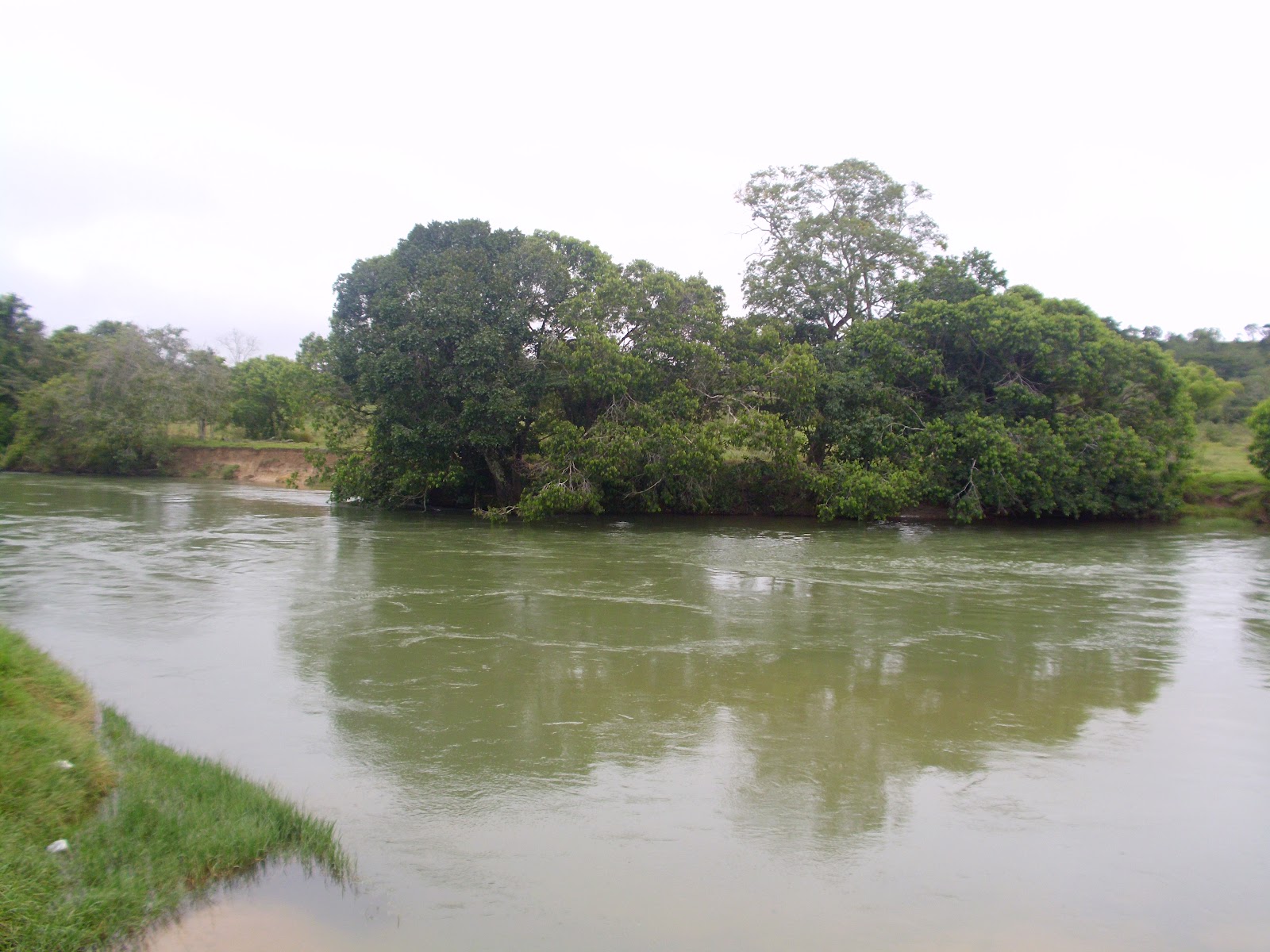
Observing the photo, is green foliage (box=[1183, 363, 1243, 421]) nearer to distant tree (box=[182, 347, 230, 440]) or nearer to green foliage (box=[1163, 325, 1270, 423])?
green foliage (box=[1163, 325, 1270, 423])

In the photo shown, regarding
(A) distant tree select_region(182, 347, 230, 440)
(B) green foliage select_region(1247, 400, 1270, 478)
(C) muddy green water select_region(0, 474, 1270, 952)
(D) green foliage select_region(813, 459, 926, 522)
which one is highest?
(A) distant tree select_region(182, 347, 230, 440)

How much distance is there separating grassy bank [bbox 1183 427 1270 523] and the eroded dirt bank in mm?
30598

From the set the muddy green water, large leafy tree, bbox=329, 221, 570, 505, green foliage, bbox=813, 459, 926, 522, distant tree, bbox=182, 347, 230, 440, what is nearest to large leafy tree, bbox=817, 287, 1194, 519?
green foliage, bbox=813, 459, 926, 522

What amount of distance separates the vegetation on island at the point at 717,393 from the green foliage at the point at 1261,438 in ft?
4.91

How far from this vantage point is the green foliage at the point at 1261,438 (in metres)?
22.6

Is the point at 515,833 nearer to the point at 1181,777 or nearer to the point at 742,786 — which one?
the point at 742,786

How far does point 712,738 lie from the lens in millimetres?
6836

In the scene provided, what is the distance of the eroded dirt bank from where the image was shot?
37.5 m

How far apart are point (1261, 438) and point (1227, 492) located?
2324mm

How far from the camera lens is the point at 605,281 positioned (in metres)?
22.0

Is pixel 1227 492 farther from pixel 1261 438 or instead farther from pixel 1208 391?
pixel 1208 391

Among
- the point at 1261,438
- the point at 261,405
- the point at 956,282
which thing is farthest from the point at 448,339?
the point at 261,405

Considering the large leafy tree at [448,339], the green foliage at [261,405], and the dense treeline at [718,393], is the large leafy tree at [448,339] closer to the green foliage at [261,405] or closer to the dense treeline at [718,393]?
the dense treeline at [718,393]

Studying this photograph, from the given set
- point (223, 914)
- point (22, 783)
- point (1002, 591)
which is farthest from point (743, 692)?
point (1002, 591)
